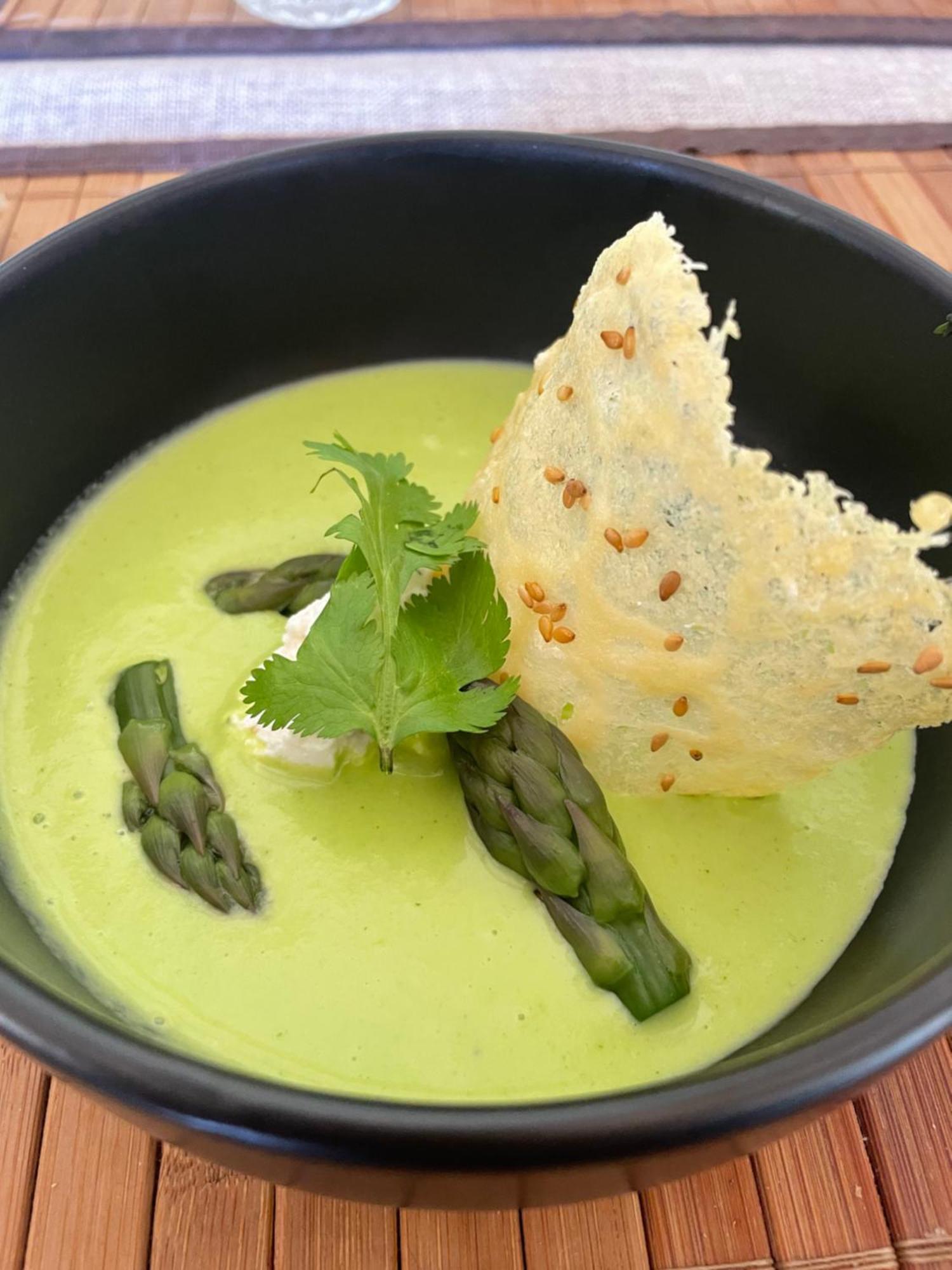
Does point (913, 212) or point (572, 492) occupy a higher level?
point (913, 212)

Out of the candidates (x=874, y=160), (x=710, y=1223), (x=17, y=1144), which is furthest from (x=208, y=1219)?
(x=874, y=160)

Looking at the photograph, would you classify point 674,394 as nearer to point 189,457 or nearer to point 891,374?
point 891,374

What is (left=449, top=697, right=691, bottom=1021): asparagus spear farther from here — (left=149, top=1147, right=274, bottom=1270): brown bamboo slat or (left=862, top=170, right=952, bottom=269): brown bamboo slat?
(left=862, top=170, right=952, bottom=269): brown bamboo slat

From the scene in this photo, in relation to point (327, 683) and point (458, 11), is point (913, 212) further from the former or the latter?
point (327, 683)

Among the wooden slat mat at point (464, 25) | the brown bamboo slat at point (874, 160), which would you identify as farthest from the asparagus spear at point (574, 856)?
the wooden slat mat at point (464, 25)

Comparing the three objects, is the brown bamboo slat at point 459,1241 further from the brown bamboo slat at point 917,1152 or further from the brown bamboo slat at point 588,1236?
the brown bamboo slat at point 917,1152

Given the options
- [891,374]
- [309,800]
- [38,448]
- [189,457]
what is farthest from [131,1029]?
[891,374]

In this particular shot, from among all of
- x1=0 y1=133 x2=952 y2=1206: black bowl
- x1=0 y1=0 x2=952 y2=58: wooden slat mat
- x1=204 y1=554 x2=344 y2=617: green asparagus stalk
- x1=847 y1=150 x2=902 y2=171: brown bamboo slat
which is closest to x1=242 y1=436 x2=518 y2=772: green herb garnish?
x1=204 y1=554 x2=344 y2=617: green asparagus stalk
